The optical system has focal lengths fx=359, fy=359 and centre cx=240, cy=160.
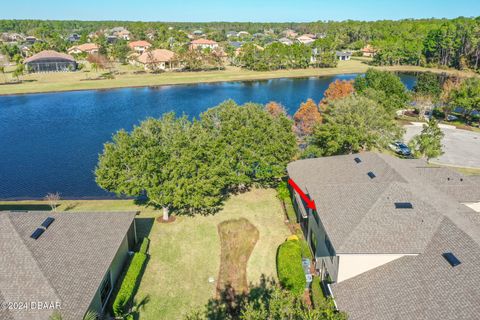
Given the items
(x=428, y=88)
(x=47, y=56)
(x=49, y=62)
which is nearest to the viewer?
(x=428, y=88)

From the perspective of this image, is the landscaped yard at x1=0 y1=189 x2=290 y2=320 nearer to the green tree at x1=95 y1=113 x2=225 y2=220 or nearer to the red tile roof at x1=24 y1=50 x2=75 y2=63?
the green tree at x1=95 y1=113 x2=225 y2=220

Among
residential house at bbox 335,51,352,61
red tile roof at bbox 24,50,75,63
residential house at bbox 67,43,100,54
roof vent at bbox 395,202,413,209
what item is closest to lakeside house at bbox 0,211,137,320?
roof vent at bbox 395,202,413,209

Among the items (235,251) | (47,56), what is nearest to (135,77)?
(47,56)

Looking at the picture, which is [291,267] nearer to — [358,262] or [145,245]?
[358,262]

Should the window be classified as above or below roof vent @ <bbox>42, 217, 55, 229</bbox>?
below

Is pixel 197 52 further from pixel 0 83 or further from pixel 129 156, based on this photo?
pixel 129 156

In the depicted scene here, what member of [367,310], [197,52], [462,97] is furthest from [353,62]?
[367,310]
